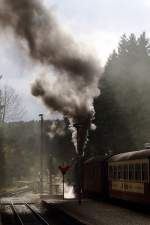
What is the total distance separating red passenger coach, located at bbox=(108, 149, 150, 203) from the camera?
24.8 meters

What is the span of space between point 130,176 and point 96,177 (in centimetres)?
901

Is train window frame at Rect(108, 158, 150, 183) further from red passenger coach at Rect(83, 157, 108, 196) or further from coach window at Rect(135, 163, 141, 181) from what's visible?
red passenger coach at Rect(83, 157, 108, 196)

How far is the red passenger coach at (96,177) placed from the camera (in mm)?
34438

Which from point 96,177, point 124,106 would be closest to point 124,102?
point 124,106

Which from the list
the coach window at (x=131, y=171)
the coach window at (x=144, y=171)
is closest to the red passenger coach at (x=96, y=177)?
the coach window at (x=131, y=171)

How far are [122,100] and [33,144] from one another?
60.3 m

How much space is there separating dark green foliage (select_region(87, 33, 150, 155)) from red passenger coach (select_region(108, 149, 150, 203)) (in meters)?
27.4

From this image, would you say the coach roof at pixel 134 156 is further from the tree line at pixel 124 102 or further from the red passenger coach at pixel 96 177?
the tree line at pixel 124 102

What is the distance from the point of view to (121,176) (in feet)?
96.8

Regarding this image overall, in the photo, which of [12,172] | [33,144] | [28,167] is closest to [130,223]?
[12,172]

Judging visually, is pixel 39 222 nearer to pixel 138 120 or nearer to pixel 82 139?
pixel 82 139

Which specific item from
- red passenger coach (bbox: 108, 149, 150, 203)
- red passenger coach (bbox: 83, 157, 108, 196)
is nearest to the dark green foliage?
red passenger coach (bbox: 83, 157, 108, 196)

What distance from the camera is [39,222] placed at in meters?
24.1

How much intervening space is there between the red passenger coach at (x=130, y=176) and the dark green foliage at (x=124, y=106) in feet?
90.0
